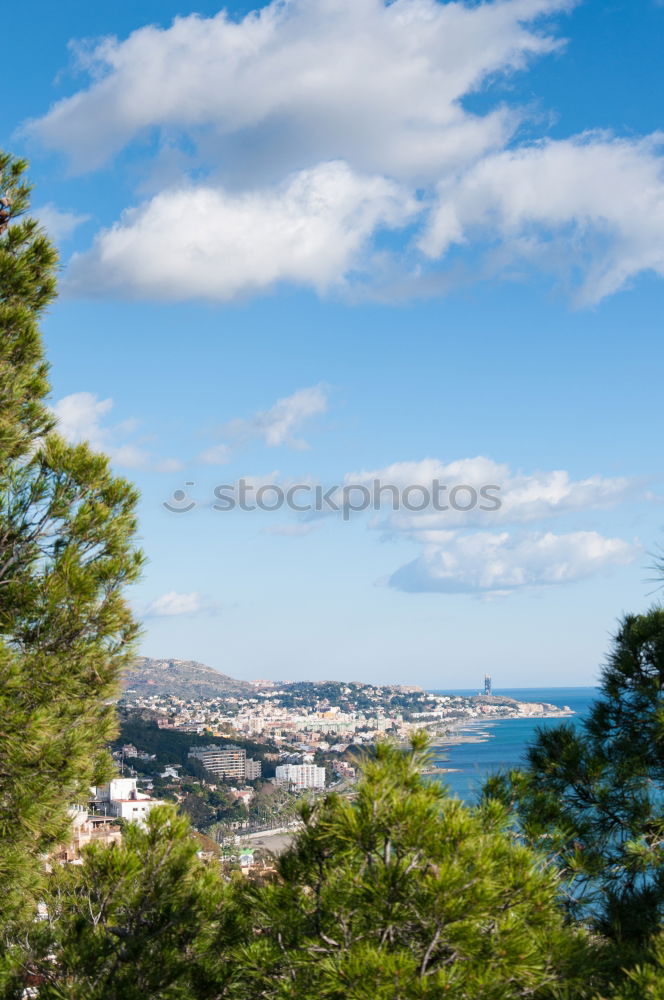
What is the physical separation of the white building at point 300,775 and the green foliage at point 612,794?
232 ft

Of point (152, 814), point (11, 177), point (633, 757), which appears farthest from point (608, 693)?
point (11, 177)

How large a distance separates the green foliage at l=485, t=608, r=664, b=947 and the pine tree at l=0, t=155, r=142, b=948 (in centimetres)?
239

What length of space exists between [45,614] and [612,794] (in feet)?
10.0

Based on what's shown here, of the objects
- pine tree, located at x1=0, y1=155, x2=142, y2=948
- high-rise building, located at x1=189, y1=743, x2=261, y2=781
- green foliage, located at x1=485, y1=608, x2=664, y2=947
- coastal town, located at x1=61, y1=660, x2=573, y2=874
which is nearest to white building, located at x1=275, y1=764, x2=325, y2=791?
coastal town, located at x1=61, y1=660, x2=573, y2=874

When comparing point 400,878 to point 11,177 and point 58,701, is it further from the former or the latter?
point 11,177

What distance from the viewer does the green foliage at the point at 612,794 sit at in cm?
344

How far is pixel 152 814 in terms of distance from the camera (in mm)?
3371

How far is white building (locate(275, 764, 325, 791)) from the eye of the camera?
237 ft

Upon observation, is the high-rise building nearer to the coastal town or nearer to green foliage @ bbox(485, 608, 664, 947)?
the coastal town

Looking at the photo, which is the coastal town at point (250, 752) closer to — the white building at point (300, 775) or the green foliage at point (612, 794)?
the white building at point (300, 775)

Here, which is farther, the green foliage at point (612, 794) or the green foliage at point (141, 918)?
the green foliage at point (612, 794)

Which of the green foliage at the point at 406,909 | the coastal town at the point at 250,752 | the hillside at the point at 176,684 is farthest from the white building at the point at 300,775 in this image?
the hillside at the point at 176,684

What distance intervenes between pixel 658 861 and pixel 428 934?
1.48m

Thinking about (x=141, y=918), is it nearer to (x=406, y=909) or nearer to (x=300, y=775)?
(x=406, y=909)
